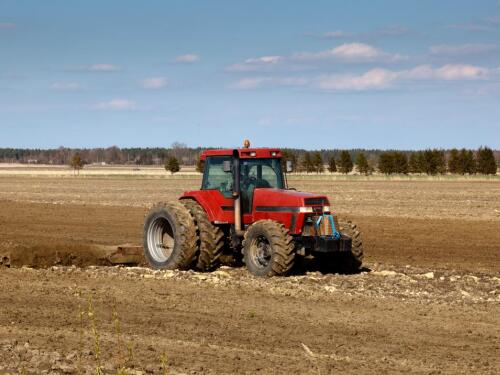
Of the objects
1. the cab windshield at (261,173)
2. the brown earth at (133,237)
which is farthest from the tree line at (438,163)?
the cab windshield at (261,173)

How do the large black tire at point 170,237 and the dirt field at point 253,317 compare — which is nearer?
the dirt field at point 253,317

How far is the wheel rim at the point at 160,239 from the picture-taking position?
14.8 meters

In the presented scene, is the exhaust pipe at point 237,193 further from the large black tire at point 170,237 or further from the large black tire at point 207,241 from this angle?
the large black tire at point 170,237

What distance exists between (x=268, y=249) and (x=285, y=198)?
36.6 inches

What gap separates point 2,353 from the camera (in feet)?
27.5

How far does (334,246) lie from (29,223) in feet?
50.5

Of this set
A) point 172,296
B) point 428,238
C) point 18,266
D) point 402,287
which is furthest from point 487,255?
point 18,266

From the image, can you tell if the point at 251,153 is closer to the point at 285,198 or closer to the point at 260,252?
the point at 285,198

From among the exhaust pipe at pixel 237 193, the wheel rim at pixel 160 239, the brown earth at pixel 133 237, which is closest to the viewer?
the exhaust pipe at pixel 237 193

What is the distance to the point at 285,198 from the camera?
43.7 feet

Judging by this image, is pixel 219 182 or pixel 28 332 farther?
pixel 219 182

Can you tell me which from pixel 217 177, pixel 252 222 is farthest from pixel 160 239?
pixel 252 222

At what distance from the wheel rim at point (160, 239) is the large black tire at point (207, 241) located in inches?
36.6

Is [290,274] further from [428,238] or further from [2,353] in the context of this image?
[428,238]
